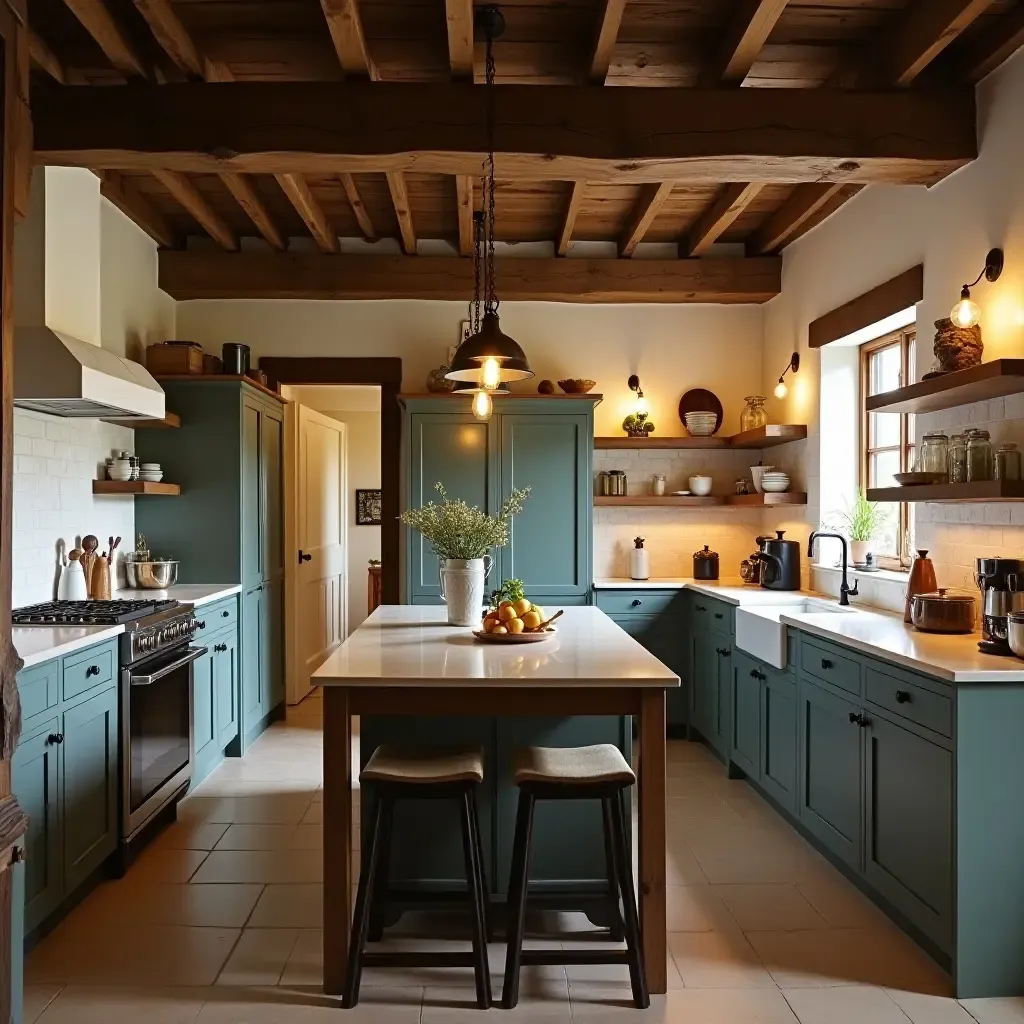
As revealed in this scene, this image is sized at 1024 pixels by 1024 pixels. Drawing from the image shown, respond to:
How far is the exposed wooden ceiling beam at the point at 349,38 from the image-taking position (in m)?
2.78

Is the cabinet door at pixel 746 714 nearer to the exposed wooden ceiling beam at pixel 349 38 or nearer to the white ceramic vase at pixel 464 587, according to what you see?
the white ceramic vase at pixel 464 587

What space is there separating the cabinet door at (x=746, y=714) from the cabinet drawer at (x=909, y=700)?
1123 millimetres

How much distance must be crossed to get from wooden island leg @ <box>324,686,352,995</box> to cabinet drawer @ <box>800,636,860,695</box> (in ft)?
5.73

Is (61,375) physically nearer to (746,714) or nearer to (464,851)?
(464,851)

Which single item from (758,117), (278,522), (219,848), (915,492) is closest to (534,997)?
(219,848)

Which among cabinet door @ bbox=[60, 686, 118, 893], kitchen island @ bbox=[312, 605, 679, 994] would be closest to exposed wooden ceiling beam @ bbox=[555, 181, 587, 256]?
kitchen island @ bbox=[312, 605, 679, 994]

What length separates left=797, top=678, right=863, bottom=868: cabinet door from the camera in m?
3.02

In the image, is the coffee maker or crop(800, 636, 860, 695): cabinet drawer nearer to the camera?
the coffee maker

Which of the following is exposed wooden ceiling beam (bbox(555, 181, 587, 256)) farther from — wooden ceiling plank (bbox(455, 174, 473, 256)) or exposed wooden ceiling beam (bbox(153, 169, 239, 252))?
exposed wooden ceiling beam (bbox(153, 169, 239, 252))

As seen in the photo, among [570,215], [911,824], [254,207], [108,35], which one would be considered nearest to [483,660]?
[911,824]

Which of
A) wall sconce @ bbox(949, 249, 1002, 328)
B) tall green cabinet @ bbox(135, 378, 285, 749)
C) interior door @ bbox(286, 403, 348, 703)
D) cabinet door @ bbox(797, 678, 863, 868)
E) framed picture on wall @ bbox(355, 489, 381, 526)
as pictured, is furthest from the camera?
framed picture on wall @ bbox(355, 489, 381, 526)

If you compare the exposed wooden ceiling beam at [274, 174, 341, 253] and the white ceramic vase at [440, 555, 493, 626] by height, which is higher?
the exposed wooden ceiling beam at [274, 174, 341, 253]

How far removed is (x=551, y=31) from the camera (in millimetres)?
3174

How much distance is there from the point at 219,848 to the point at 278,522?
2588mm
